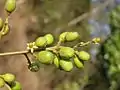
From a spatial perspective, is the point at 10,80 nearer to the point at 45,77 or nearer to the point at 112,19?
the point at 112,19

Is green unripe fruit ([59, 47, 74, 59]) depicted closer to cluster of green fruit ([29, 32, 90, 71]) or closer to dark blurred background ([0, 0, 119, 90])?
cluster of green fruit ([29, 32, 90, 71])

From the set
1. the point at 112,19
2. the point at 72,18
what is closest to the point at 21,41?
the point at 72,18

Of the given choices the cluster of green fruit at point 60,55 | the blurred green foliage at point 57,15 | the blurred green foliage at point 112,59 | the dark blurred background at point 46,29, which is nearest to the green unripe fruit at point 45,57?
the cluster of green fruit at point 60,55

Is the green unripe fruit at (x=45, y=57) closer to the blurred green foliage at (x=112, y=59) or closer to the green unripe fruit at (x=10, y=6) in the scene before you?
the green unripe fruit at (x=10, y=6)

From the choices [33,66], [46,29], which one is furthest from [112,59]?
[33,66]

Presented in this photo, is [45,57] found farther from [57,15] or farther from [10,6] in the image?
[57,15]

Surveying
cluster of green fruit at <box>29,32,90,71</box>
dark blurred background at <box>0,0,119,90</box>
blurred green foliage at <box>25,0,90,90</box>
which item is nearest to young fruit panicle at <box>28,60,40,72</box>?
cluster of green fruit at <box>29,32,90,71</box>
